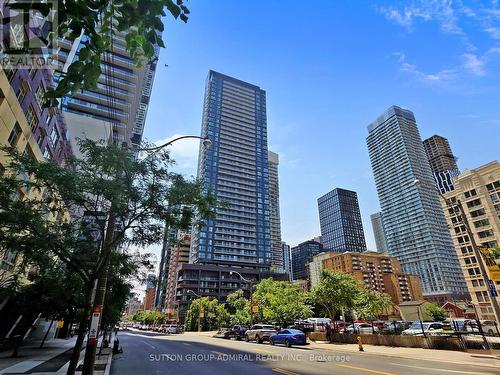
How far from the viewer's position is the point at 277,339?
29.0m

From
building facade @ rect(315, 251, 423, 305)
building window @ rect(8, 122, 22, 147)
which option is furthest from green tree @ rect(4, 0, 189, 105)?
building facade @ rect(315, 251, 423, 305)

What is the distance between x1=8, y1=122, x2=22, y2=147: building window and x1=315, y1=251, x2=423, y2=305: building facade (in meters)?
156

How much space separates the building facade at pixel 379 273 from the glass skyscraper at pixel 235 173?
4122 cm

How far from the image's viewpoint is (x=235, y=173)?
166875 mm

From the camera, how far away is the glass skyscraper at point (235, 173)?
14700 centimetres

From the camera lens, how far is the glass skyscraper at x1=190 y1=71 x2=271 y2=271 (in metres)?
147

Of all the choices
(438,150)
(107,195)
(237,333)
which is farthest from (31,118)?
(438,150)

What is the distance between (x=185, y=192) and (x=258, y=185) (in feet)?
525

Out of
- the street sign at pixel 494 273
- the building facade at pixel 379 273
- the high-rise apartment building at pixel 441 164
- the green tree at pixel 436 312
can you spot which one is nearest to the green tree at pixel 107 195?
the street sign at pixel 494 273

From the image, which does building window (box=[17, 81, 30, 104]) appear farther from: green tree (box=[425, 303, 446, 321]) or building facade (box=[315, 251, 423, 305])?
building facade (box=[315, 251, 423, 305])

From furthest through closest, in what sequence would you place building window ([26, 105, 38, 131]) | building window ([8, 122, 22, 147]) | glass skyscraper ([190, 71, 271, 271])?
glass skyscraper ([190, 71, 271, 271]) < building window ([26, 105, 38, 131]) < building window ([8, 122, 22, 147])

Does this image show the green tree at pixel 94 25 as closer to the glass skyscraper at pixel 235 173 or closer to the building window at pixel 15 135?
the building window at pixel 15 135

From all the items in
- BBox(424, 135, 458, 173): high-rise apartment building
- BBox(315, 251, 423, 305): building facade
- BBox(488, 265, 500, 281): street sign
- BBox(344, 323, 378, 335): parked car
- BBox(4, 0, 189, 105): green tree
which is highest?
BBox(424, 135, 458, 173): high-rise apartment building

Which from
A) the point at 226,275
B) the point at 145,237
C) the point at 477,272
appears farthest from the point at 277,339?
the point at 226,275
